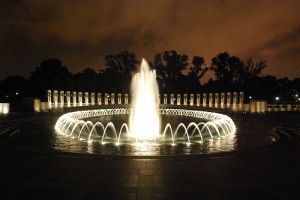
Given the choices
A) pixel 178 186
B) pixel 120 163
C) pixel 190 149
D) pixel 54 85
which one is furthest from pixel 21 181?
pixel 54 85

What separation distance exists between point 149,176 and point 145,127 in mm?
14239

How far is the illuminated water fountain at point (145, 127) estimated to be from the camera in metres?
17.3

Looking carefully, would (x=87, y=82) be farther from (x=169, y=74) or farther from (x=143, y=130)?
(x=143, y=130)

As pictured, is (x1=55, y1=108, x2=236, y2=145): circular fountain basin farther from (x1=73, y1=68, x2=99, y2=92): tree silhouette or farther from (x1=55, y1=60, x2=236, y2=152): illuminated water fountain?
(x1=73, y1=68, x2=99, y2=92): tree silhouette

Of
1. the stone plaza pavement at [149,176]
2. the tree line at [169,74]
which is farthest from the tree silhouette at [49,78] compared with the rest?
the stone plaza pavement at [149,176]

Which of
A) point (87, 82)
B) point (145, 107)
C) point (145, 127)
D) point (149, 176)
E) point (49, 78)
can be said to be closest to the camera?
point (149, 176)

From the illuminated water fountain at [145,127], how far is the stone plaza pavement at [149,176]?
180 inches

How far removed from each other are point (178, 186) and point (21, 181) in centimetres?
427

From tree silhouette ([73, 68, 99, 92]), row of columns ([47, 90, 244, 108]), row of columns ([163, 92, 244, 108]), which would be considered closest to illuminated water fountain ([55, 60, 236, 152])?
row of columns ([47, 90, 244, 108])

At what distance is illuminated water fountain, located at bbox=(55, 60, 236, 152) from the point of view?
17.3m

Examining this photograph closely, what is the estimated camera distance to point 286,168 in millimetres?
10148

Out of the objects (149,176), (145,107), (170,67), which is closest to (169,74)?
(170,67)

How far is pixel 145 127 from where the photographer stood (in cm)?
2327

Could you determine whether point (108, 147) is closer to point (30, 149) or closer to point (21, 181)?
point (30, 149)
